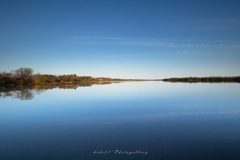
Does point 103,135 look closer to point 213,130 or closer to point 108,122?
point 108,122

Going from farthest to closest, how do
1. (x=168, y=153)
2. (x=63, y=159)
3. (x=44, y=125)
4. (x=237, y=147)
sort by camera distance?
(x=44, y=125) < (x=237, y=147) < (x=168, y=153) < (x=63, y=159)

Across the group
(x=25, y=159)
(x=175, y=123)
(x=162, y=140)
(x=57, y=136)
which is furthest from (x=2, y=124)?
(x=175, y=123)

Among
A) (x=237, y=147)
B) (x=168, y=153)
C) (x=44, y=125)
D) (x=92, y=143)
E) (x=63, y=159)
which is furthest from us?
(x=44, y=125)

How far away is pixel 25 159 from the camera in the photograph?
131 inches

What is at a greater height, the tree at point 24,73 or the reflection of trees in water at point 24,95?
the tree at point 24,73

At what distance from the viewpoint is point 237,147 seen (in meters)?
3.79

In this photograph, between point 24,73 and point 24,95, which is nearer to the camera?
point 24,95

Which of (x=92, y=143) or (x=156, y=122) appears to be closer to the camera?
(x=92, y=143)

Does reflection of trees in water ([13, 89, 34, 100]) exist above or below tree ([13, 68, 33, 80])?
below

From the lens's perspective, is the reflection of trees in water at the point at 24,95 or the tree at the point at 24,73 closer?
the reflection of trees in water at the point at 24,95

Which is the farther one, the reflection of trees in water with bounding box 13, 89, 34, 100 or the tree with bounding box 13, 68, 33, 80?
the tree with bounding box 13, 68, 33, 80

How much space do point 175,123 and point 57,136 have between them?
17.9ft

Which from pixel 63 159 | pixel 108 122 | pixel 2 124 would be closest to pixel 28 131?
pixel 2 124

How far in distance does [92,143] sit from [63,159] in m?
1.02
